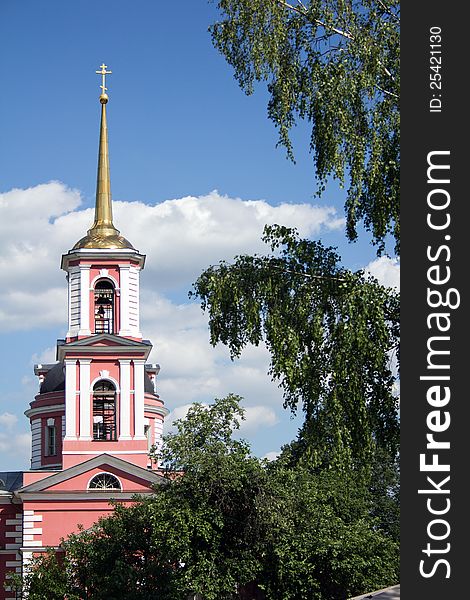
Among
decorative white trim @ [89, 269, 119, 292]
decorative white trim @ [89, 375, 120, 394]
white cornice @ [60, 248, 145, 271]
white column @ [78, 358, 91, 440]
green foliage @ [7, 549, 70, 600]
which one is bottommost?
green foliage @ [7, 549, 70, 600]

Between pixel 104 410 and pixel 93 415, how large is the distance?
42 centimetres

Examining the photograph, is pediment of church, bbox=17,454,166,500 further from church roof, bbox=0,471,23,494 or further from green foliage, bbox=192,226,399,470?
green foliage, bbox=192,226,399,470

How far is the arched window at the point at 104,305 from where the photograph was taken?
38.8 m

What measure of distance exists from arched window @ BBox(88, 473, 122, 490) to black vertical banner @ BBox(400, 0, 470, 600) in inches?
1109

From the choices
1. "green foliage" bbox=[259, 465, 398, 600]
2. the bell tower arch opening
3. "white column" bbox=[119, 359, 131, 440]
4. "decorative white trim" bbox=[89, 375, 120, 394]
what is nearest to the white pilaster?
the bell tower arch opening

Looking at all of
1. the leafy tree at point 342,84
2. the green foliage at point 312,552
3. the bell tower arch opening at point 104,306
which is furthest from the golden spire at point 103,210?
the leafy tree at point 342,84

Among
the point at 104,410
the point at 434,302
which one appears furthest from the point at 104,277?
the point at 434,302

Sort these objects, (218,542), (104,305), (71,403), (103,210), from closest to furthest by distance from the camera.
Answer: (218,542) < (71,403) < (104,305) < (103,210)

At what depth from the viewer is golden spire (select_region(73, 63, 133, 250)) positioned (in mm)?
39656

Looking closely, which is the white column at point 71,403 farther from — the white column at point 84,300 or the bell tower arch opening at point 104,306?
the bell tower arch opening at point 104,306

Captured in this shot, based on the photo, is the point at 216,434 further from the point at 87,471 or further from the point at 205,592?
the point at 87,471

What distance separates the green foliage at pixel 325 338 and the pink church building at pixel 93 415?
2240 cm

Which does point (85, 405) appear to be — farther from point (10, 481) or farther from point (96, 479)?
point (10, 481)

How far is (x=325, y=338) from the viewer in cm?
1518
